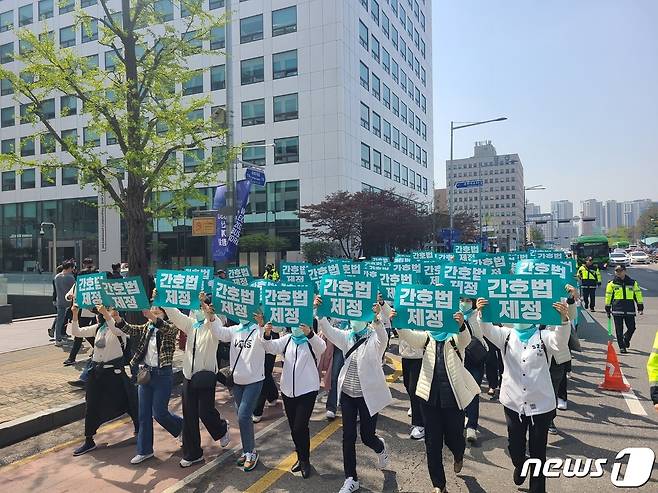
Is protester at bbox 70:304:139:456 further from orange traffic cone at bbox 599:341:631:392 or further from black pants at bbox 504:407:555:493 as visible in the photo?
orange traffic cone at bbox 599:341:631:392

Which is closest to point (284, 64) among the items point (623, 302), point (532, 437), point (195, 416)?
point (623, 302)

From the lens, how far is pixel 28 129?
43.3 meters

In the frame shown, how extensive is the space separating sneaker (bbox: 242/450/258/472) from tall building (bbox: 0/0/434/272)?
986 inches

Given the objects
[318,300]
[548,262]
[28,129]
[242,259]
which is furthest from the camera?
[28,129]

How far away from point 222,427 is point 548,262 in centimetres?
653

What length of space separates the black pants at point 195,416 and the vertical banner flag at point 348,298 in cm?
155

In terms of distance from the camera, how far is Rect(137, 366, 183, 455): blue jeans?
5.76 m

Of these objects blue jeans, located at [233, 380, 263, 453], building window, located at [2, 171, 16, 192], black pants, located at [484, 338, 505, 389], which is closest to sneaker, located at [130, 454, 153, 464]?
blue jeans, located at [233, 380, 263, 453]

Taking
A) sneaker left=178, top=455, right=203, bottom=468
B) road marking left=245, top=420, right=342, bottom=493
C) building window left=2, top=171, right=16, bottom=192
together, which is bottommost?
road marking left=245, top=420, right=342, bottom=493

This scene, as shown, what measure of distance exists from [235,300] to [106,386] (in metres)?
1.96

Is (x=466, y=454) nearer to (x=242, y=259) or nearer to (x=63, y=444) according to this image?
(x=63, y=444)

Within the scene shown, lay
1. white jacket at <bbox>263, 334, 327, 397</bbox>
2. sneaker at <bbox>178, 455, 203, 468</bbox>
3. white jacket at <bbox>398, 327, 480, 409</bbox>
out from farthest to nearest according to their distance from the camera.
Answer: sneaker at <bbox>178, 455, 203, 468</bbox> → white jacket at <bbox>263, 334, 327, 397</bbox> → white jacket at <bbox>398, 327, 480, 409</bbox>

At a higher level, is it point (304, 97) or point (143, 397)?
point (304, 97)

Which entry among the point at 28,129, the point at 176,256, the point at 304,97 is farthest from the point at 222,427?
the point at 28,129
